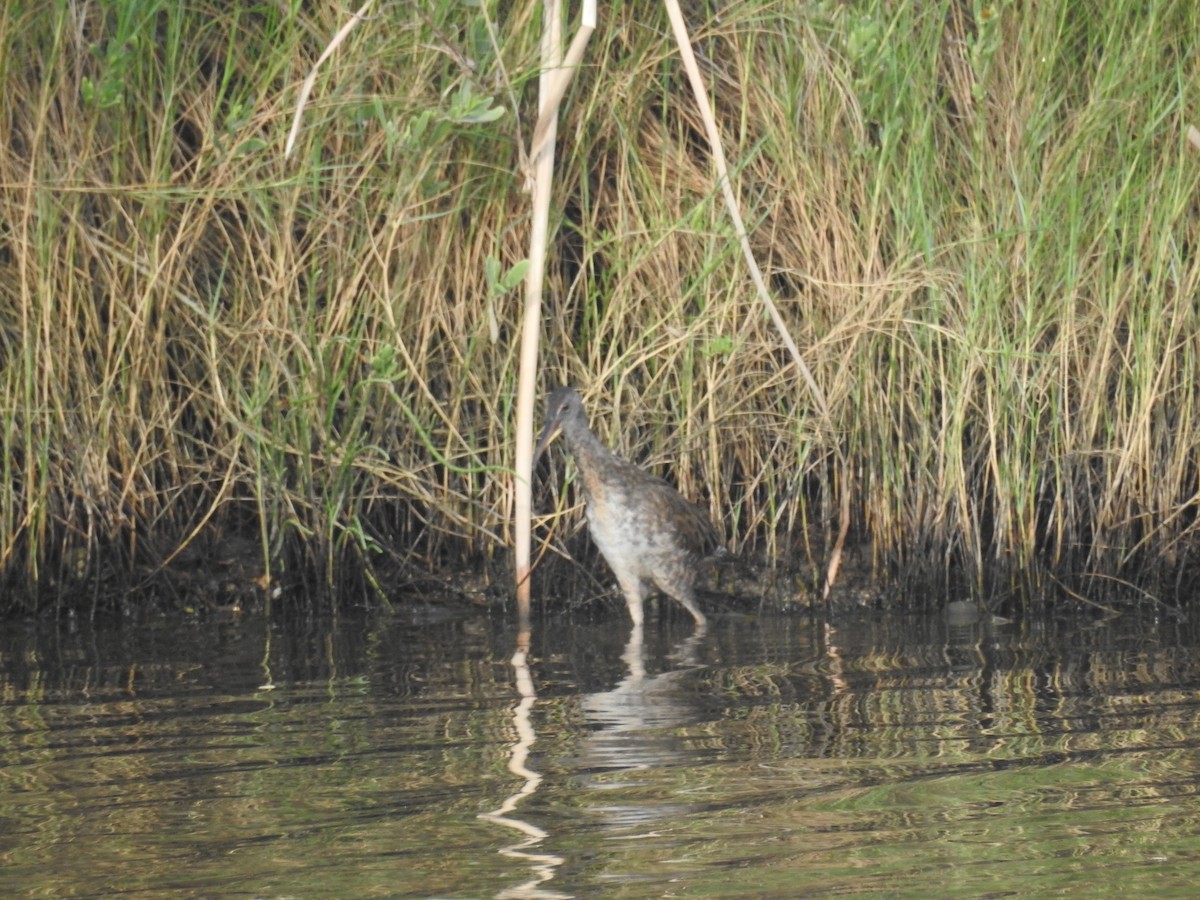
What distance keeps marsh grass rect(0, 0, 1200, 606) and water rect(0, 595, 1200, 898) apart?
51 centimetres

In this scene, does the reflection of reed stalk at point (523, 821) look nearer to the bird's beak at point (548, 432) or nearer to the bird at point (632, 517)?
→ the bird at point (632, 517)

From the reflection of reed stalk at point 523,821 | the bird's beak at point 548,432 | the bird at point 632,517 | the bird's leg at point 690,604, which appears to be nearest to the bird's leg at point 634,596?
the bird at point 632,517

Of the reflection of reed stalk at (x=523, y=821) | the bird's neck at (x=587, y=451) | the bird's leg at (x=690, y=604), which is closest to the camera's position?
the reflection of reed stalk at (x=523, y=821)

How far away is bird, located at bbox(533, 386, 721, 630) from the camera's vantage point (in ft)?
22.0

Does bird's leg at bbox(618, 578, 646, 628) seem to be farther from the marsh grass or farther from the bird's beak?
the bird's beak

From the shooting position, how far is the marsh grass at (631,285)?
6.71m

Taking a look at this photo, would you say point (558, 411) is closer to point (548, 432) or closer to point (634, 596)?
point (548, 432)

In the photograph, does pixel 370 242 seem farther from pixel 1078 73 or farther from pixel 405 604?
pixel 1078 73

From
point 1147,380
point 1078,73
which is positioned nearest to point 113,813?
point 1147,380

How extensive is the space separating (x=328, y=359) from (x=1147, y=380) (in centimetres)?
303

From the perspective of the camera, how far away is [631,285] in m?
7.05

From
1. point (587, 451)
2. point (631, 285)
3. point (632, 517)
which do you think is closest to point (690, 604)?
point (632, 517)

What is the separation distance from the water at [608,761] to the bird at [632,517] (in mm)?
288

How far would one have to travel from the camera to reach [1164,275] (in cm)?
684
